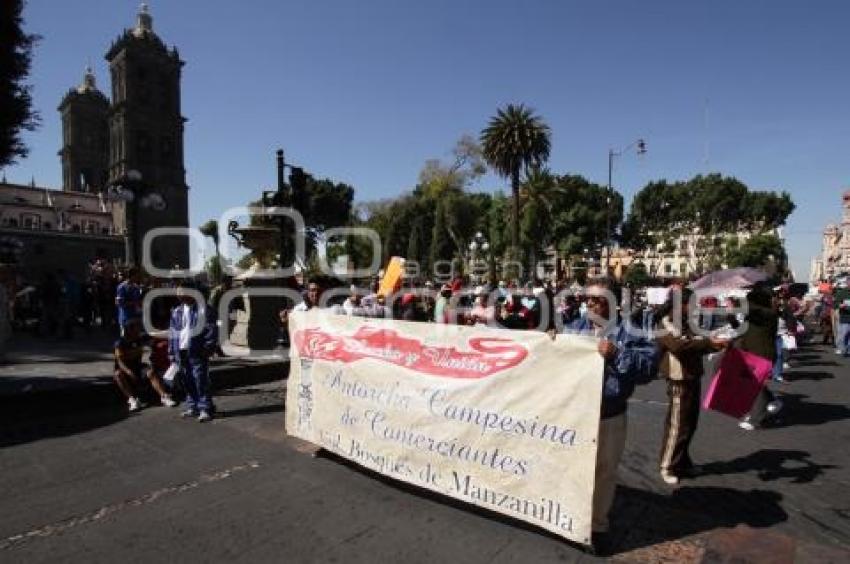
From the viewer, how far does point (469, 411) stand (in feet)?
13.6

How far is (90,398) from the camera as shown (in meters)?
7.28

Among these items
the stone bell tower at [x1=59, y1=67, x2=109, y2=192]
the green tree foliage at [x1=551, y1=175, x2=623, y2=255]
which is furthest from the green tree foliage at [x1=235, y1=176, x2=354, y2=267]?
the stone bell tower at [x1=59, y1=67, x2=109, y2=192]

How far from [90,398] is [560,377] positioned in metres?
6.35

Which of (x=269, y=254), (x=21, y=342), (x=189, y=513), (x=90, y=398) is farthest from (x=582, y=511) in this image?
(x=21, y=342)

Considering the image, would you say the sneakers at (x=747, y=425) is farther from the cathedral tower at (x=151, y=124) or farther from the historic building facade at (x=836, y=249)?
the cathedral tower at (x=151, y=124)

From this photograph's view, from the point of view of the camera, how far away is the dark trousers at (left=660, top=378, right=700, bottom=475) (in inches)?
192

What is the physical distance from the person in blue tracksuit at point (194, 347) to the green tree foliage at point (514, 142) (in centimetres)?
3581

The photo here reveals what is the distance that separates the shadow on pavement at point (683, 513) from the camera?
3848 millimetres

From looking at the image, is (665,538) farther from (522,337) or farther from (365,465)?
(365,465)

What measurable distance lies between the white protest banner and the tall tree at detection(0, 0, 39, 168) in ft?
68.2

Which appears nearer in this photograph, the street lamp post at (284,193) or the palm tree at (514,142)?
the street lamp post at (284,193)

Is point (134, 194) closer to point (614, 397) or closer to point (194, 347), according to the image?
point (194, 347)

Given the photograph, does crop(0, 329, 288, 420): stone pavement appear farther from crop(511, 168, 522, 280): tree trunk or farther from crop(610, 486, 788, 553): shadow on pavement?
crop(511, 168, 522, 280): tree trunk

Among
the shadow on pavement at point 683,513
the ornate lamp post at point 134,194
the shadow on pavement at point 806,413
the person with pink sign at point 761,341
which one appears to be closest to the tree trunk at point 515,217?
the ornate lamp post at point 134,194
